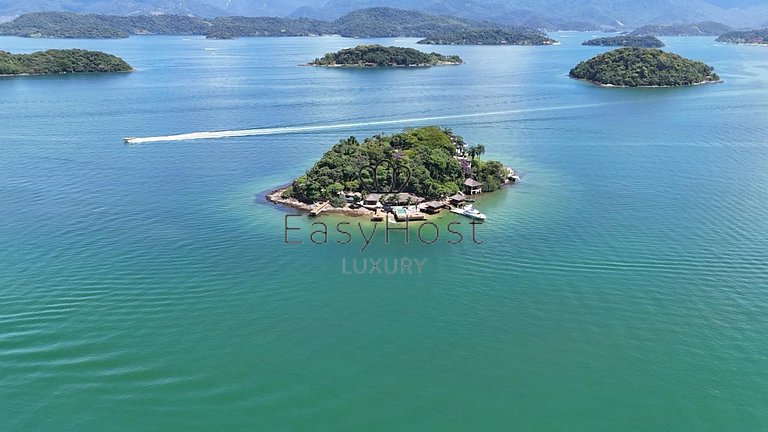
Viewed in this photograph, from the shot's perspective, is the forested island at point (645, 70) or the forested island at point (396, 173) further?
the forested island at point (645, 70)

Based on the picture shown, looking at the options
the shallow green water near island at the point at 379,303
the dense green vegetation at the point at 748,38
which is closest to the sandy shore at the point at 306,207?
the shallow green water near island at the point at 379,303

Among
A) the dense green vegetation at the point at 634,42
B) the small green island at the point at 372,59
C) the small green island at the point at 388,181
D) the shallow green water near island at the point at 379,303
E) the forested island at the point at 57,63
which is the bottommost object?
the shallow green water near island at the point at 379,303

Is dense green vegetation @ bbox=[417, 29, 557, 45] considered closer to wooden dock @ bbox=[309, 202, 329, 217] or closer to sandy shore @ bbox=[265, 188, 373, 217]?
sandy shore @ bbox=[265, 188, 373, 217]

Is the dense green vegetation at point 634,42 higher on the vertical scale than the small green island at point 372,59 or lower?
higher

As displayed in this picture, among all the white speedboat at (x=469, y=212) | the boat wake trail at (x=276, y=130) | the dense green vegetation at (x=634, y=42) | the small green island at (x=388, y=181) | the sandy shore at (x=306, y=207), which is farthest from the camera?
the dense green vegetation at (x=634, y=42)

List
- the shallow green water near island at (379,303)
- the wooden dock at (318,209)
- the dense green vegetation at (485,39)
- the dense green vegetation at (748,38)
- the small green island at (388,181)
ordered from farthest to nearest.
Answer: the dense green vegetation at (748,38)
the dense green vegetation at (485,39)
the small green island at (388,181)
the wooden dock at (318,209)
the shallow green water near island at (379,303)

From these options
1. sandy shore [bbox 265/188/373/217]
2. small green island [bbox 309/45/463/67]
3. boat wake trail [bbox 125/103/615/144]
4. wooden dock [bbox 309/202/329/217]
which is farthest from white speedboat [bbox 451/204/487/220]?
small green island [bbox 309/45/463/67]

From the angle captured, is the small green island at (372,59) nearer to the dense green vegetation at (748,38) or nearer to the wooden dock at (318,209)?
the wooden dock at (318,209)

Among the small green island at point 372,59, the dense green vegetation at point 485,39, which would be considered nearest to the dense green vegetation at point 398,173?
the small green island at point 372,59
